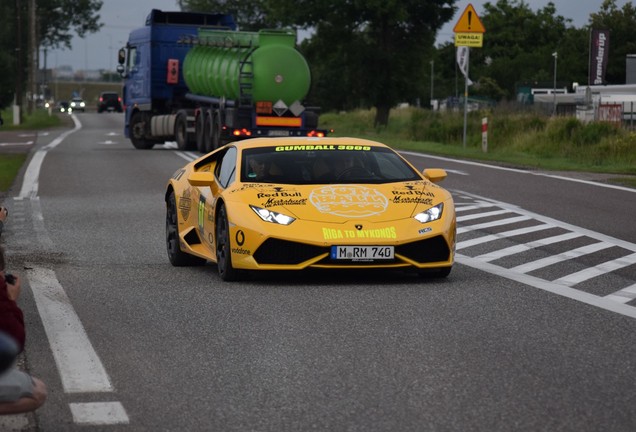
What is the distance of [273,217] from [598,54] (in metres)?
61.7

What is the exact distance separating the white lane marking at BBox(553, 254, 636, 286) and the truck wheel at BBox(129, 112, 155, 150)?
98.5 ft

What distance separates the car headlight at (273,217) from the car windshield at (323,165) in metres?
0.69

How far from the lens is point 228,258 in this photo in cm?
1147

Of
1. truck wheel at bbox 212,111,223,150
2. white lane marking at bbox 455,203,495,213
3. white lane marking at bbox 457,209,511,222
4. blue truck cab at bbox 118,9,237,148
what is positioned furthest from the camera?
blue truck cab at bbox 118,9,237,148

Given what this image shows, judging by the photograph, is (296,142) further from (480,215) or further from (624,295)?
(480,215)

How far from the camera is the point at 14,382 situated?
5102mm

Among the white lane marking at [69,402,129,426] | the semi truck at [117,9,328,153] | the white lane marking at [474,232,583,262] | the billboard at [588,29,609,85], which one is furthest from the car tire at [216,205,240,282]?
the billboard at [588,29,609,85]

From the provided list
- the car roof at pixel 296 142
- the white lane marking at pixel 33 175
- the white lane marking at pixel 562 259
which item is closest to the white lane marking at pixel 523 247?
the white lane marking at pixel 562 259

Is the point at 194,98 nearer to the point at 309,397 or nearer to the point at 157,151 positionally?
the point at 157,151

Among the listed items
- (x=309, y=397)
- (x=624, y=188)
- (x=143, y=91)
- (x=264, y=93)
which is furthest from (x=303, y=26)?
(x=309, y=397)

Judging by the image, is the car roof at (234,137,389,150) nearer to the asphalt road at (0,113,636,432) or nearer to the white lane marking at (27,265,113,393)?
the asphalt road at (0,113,636,432)

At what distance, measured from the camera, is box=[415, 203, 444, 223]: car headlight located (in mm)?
11545

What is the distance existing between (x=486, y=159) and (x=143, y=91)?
1215 cm

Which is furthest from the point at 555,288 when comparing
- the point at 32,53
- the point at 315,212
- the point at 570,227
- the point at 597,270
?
the point at 32,53
